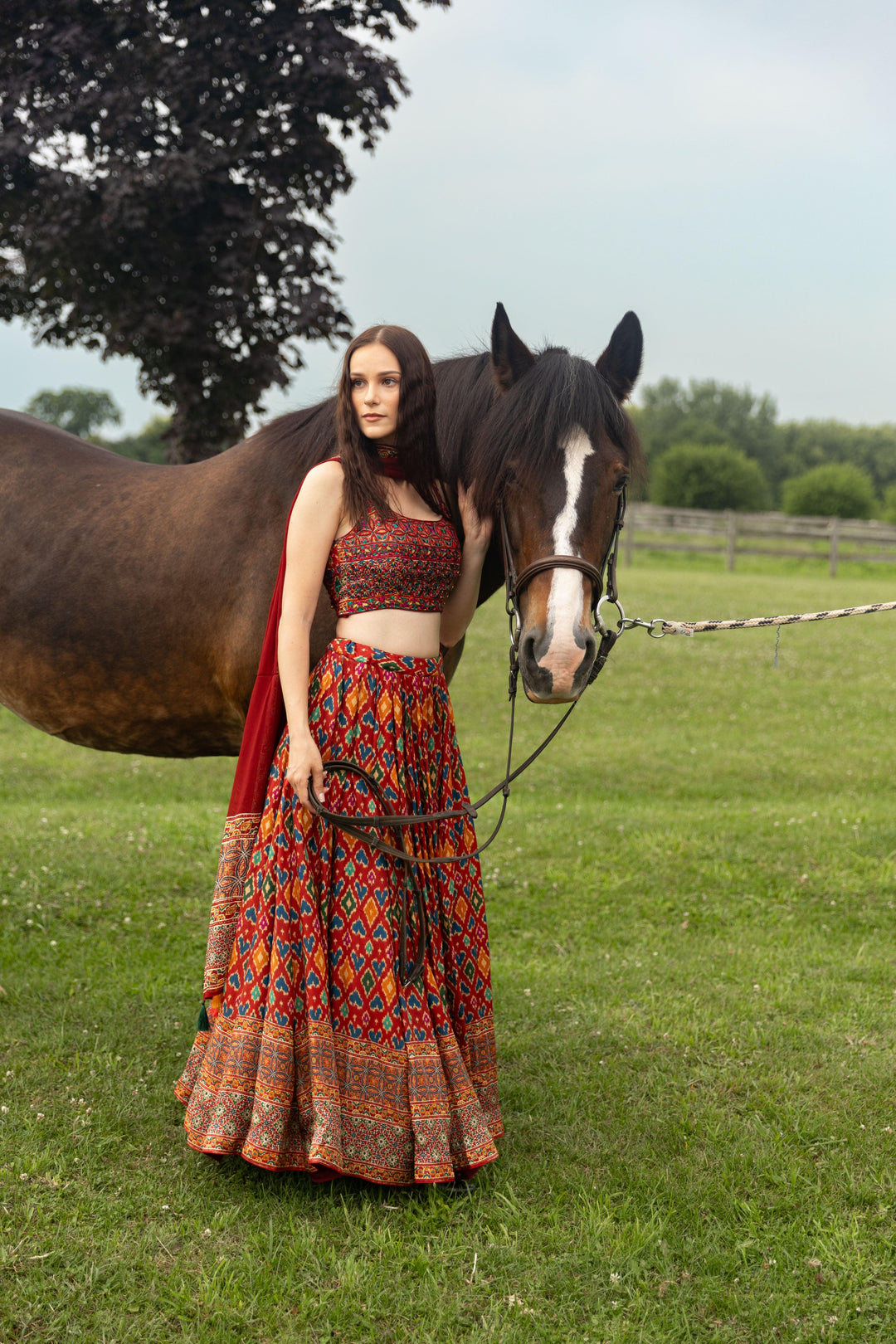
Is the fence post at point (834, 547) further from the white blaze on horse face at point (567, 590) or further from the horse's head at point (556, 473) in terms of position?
the white blaze on horse face at point (567, 590)

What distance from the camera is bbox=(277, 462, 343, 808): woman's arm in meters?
2.67

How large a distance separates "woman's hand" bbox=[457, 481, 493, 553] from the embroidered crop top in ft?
0.26

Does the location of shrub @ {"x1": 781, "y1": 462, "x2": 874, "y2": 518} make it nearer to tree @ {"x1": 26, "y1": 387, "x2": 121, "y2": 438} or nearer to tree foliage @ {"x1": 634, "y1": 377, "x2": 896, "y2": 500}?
tree foliage @ {"x1": 634, "y1": 377, "x2": 896, "y2": 500}

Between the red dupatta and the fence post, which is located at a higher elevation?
the fence post

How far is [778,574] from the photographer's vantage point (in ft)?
85.7

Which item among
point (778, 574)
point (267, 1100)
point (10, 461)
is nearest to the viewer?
point (267, 1100)

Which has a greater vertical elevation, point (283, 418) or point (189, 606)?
point (283, 418)

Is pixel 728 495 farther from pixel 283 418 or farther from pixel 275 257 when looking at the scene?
pixel 283 418

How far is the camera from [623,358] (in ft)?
9.17

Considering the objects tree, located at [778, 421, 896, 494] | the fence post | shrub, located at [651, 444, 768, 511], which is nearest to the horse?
the fence post

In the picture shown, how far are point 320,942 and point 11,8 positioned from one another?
813 cm

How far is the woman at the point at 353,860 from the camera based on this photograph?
2.68m

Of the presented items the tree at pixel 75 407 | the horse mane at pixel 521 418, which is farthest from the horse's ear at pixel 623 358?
the tree at pixel 75 407

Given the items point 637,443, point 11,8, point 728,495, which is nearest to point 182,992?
point 637,443
